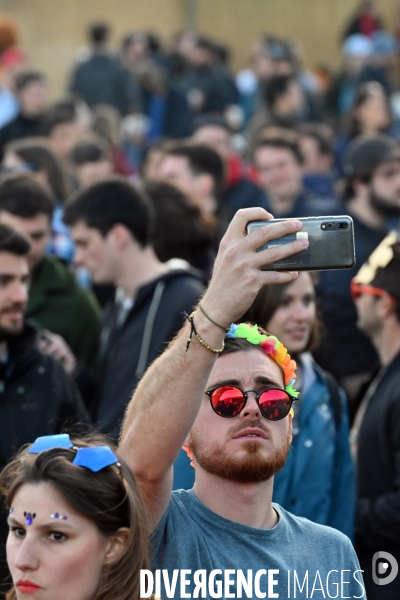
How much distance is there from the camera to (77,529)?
245cm

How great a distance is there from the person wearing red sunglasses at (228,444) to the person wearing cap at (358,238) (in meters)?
2.40

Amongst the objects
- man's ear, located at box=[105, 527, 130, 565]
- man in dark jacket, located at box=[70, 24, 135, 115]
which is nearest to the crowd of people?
man's ear, located at box=[105, 527, 130, 565]

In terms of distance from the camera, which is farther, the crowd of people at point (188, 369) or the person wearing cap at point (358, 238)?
the person wearing cap at point (358, 238)

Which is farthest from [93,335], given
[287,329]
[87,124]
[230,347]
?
[87,124]

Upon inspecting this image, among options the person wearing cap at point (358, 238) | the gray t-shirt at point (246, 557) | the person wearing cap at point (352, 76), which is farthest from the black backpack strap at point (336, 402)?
the person wearing cap at point (352, 76)

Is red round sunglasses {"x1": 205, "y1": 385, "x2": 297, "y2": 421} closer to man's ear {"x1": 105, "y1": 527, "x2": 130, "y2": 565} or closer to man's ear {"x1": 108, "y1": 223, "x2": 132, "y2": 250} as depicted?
man's ear {"x1": 105, "y1": 527, "x2": 130, "y2": 565}

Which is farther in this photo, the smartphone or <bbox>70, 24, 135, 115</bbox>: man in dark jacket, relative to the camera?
<bbox>70, 24, 135, 115</bbox>: man in dark jacket

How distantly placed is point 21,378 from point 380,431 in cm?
142

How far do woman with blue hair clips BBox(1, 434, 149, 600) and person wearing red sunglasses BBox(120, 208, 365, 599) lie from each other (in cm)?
→ 10

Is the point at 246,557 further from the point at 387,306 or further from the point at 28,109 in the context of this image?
the point at 28,109

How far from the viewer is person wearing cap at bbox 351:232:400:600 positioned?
4.19 meters

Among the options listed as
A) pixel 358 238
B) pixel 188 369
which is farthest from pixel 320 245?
pixel 358 238

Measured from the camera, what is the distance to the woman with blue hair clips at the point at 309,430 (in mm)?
3986

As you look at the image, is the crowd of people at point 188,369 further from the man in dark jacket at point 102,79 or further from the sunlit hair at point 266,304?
the man in dark jacket at point 102,79
